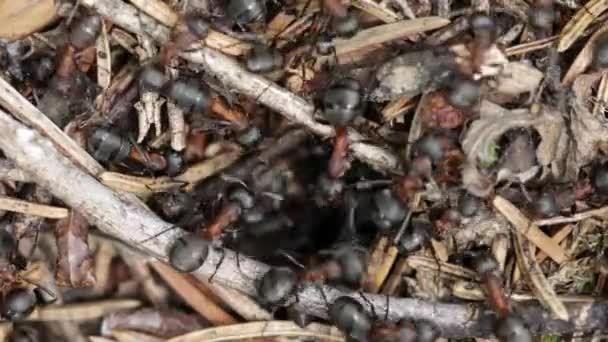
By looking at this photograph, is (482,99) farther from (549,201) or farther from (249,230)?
(249,230)

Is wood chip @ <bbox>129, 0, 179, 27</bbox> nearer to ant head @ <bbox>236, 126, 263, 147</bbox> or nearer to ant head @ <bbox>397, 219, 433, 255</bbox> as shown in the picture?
ant head @ <bbox>236, 126, 263, 147</bbox>

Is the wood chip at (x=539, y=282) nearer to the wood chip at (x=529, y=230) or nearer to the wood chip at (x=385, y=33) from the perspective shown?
the wood chip at (x=529, y=230)

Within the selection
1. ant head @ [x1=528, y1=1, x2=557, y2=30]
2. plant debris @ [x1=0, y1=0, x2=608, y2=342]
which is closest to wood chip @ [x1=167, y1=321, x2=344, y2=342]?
plant debris @ [x1=0, y1=0, x2=608, y2=342]

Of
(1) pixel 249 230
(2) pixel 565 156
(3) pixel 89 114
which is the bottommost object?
(1) pixel 249 230

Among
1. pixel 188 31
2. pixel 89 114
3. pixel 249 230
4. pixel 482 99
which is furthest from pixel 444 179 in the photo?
pixel 89 114

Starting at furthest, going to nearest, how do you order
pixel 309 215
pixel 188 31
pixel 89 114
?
pixel 309 215, pixel 89 114, pixel 188 31

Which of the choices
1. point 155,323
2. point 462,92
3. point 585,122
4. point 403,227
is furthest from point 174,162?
point 585,122

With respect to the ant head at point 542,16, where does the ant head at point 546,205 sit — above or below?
below

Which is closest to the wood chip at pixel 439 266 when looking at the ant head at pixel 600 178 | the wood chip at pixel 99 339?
Answer: the ant head at pixel 600 178
